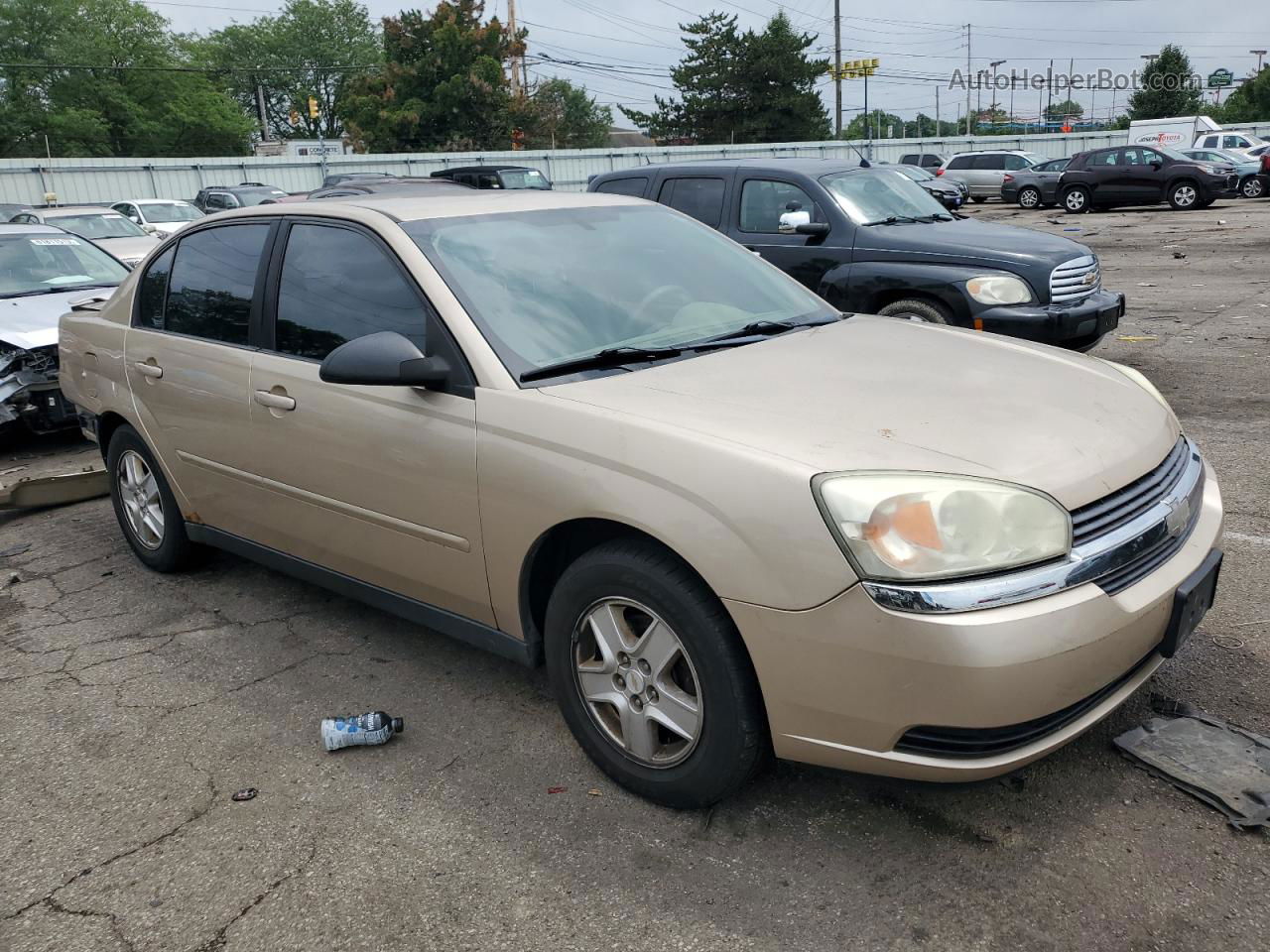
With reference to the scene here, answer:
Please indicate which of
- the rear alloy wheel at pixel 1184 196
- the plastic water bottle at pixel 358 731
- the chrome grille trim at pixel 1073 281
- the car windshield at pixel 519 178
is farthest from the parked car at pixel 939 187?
the plastic water bottle at pixel 358 731

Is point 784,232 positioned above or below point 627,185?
below

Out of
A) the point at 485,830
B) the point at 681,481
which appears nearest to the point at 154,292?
the point at 485,830

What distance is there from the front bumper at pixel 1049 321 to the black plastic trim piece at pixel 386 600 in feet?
16.4

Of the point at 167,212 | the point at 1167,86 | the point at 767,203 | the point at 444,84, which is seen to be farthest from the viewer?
the point at 1167,86

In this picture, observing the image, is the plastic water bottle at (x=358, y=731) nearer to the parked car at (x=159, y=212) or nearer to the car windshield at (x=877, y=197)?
the car windshield at (x=877, y=197)

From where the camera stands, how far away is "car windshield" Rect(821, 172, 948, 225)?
8.09 m

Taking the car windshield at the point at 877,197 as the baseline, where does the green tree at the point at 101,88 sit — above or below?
above

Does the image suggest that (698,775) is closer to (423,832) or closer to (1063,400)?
(423,832)

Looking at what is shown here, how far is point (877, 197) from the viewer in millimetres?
8383

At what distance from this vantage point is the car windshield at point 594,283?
3.22 m

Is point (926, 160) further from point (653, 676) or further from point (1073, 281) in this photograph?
point (653, 676)

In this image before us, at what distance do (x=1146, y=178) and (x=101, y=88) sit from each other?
2564 inches

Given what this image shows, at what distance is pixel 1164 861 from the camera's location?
251cm

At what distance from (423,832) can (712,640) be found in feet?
3.31
